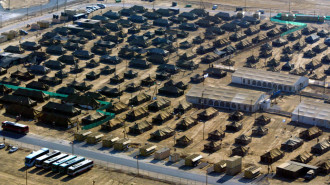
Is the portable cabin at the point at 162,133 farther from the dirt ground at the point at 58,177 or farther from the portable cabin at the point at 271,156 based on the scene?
the portable cabin at the point at 271,156

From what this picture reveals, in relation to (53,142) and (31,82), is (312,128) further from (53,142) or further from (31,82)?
(31,82)

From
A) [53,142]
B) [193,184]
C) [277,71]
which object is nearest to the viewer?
[193,184]

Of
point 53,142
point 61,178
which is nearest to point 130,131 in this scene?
point 53,142

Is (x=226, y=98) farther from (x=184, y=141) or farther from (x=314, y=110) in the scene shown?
(x=184, y=141)

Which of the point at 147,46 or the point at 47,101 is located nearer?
the point at 47,101

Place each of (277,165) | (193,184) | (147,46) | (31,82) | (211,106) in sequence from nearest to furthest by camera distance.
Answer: (193,184), (277,165), (211,106), (31,82), (147,46)

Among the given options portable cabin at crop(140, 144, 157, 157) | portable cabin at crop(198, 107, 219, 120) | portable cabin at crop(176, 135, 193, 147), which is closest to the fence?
portable cabin at crop(140, 144, 157, 157)
